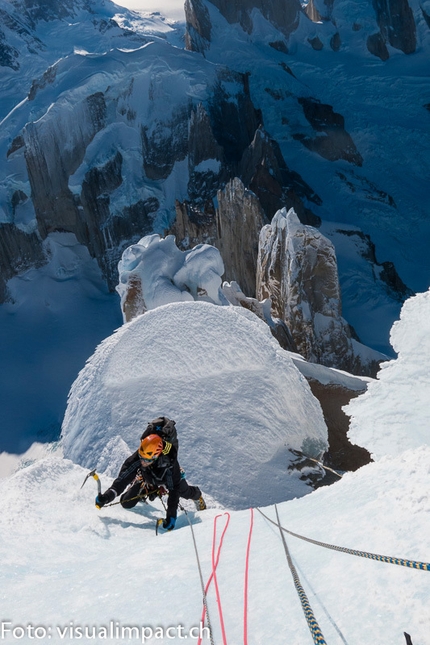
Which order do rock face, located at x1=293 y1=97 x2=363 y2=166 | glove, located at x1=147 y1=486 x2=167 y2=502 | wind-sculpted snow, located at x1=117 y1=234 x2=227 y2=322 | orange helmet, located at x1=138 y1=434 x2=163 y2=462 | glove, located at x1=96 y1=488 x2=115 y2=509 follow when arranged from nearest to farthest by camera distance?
1. orange helmet, located at x1=138 y1=434 x2=163 y2=462
2. glove, located at x1=96 y1=488 x2=115 y2=509
3. glove, located at x1=147 y1=486 x2=167 y2=502
4. wind-sculpted snow, located at x1=117 y1=234 x2=227 y2=322
5. rock face, located at x1=293 y1=97 x2=363 y2=166

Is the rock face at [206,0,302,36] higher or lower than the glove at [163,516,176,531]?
higher

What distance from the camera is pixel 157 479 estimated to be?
4062 millimetres

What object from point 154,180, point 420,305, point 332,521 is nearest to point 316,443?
point 420,305

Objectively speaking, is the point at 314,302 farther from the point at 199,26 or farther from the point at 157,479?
the point at 199,26

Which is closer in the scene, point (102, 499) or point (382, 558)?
point (382, 558)

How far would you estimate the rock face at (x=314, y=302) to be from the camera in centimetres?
1497

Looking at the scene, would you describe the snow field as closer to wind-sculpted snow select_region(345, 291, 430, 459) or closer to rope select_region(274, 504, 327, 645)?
rope select_region(274, 504, 327, 645)

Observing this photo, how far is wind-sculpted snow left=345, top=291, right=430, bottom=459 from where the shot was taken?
3.67 metres

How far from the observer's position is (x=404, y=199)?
35844mm

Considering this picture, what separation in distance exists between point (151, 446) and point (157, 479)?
39 centimetres

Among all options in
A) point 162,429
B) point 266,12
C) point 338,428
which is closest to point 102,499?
point 162,429

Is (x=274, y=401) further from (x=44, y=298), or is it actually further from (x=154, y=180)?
(x=154, y=180)

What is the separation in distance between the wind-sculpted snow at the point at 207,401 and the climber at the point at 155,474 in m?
1.54

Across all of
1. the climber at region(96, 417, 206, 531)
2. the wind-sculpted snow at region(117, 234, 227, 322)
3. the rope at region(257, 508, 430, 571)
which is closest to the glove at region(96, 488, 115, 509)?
the climber at region(96, 417, 206, 531)
